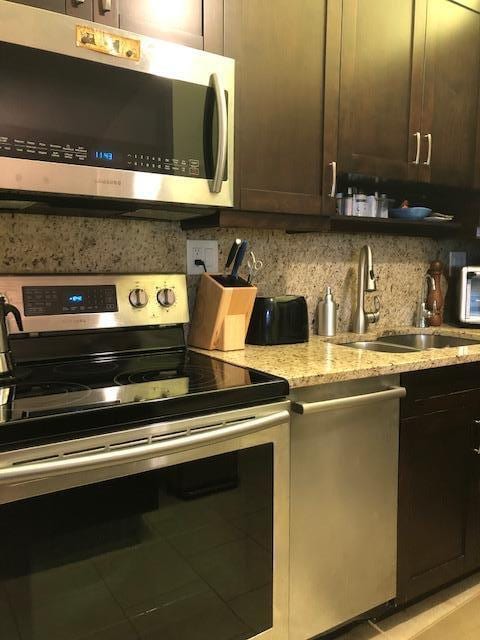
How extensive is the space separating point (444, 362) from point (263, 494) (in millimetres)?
734

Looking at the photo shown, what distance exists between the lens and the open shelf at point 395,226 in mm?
1943

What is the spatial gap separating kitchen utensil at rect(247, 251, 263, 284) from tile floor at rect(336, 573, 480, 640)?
1.23m

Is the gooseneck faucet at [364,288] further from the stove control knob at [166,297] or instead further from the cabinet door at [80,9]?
the cabinet door at [80,9]

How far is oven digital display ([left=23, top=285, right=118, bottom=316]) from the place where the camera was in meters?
1.45

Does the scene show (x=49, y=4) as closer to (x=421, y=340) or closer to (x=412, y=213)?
(x=412, y=213)

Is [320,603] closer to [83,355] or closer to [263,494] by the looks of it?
[263,494]

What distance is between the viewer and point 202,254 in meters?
1.84

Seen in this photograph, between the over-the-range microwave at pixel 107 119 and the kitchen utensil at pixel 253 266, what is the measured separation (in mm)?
478

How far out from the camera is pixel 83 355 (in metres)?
1.52

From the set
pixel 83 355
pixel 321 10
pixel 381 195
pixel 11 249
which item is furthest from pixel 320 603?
pixel 321 10

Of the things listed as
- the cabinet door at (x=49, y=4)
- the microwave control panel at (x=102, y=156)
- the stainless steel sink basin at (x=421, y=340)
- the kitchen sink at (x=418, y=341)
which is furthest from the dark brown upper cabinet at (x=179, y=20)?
the stainless steel sink basin at (x=421, y=340)

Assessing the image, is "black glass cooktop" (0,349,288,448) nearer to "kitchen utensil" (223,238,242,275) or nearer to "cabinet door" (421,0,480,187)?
"kitchen utensil" (223,238,242,275)

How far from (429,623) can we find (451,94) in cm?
192

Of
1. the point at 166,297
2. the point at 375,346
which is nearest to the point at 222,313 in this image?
the point at 166,297
